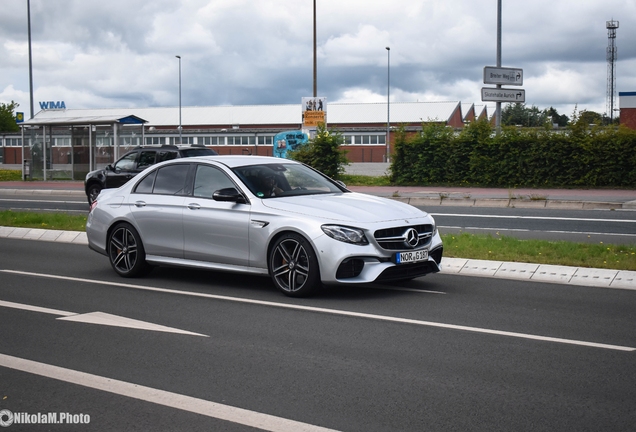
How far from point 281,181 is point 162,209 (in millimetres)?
1529

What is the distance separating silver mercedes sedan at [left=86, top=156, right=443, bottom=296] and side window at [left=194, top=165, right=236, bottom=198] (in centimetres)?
1

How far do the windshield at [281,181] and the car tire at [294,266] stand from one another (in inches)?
32.5

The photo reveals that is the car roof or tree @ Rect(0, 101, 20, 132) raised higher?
tree @ Rect(0, 101, 20, 132)

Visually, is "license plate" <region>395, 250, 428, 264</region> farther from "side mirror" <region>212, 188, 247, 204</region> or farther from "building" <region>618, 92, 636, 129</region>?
"building" <region>618, 92, 636, 129</region>

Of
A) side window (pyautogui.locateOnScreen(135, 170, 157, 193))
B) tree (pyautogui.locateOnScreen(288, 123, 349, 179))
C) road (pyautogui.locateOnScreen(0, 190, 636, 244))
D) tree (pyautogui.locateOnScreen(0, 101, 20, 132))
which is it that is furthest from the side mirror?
tree (pyautogui.locateOnScreen(0, 101, 20, 132))

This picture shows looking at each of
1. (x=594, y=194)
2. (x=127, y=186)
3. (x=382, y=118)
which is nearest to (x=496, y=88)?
(x=594, y=194)

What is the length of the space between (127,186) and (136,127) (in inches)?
1028

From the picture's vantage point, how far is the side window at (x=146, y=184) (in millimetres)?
10273

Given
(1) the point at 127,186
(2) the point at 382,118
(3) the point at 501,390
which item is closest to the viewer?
(3) the point at 501,390

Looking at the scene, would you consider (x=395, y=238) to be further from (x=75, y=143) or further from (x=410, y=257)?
(x=75, y=143)

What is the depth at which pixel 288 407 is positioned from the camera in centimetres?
482

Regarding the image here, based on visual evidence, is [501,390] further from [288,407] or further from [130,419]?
[130,419]

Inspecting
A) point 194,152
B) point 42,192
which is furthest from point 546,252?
point 42,192

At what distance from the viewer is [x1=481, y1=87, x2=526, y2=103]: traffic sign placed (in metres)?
26.9
